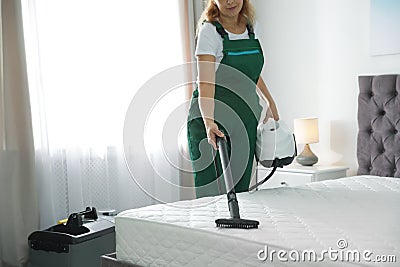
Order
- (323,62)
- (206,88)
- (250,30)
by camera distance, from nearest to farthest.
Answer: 1. (206,88)
2. (250,30)
3. (323,62)

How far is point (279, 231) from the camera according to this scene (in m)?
1.81

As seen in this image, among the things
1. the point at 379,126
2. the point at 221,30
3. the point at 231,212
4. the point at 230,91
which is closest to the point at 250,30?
the point at 221,30

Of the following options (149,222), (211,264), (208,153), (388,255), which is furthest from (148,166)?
(388,255)

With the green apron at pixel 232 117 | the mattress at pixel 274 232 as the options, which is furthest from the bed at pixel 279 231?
the green apron at pixel 232 117

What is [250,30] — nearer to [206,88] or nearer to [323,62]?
[206,88]

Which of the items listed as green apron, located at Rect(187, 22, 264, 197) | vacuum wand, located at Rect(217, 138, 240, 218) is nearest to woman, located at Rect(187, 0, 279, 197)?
green apron, located at Rect(187, 22, 264, 197)

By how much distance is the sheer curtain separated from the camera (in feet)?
11.5

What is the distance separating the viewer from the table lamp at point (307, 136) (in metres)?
3.79

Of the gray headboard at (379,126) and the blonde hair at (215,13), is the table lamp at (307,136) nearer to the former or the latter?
the gray headboard at (379,126)

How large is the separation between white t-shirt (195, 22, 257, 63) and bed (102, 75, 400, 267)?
0.62 meters

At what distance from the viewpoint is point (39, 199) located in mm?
3492

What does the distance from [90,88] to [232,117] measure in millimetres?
1408

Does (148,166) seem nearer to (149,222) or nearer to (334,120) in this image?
(334,120)

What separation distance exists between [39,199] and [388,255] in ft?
8.02
